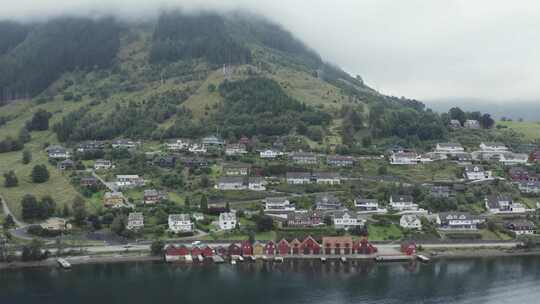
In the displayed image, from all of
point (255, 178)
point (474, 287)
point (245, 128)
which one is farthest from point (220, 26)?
point (474, 287)

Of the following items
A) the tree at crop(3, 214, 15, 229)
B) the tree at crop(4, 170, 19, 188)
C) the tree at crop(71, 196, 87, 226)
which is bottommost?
the tree at crop(3, 214, 15, 229)

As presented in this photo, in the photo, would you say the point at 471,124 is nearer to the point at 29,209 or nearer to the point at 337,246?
the point at 337,246

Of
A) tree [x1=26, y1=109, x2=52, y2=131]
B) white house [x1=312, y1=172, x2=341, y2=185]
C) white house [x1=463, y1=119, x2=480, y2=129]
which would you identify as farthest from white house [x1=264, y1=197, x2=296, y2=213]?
tree [x1=26, y1=109, x2=52, y2=131]

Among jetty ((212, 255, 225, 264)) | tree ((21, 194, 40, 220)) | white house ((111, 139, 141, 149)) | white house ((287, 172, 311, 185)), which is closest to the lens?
jetty ((212, 255, 225, 264))

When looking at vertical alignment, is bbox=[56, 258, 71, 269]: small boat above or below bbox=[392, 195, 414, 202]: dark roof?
below

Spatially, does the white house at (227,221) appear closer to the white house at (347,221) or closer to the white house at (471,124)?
the white house at (347,221)

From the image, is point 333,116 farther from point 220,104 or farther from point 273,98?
point 220,104

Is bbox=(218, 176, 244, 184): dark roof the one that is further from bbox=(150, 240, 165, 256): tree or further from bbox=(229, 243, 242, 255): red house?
bbox=(150, 240, 165, 256): tree
